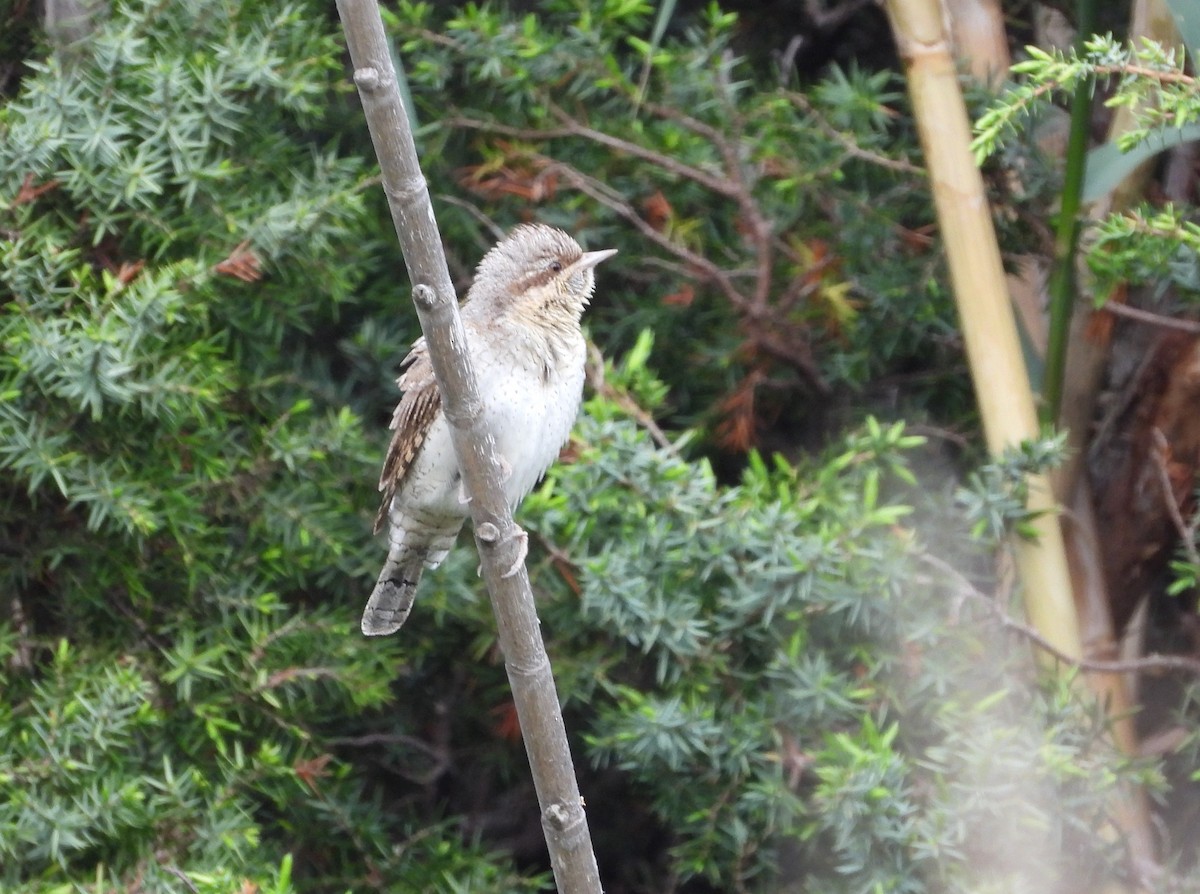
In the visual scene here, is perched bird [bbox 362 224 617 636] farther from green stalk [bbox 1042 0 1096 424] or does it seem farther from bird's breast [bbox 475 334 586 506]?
green stalk [bbox 1042 0 1096 424]

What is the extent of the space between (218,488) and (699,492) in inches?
36.1

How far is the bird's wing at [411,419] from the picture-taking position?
2.38m

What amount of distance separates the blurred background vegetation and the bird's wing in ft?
0.76

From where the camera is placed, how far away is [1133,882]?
230cm

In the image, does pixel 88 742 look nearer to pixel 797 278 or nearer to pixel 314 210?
pixel 314 210

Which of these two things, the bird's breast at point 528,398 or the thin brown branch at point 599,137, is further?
the thin brown branch at point 599,137

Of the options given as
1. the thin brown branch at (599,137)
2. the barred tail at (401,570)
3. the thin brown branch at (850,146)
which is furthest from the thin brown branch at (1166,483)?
the barred tail at (401,570)

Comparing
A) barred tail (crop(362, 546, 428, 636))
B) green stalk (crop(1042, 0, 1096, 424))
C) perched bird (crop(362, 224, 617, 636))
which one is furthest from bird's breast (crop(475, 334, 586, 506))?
green stalk (crop(1042, 0, 1096, 424))

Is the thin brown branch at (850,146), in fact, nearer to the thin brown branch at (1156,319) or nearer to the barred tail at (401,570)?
the thin brown branch at (1156,319)

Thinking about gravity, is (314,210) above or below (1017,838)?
above

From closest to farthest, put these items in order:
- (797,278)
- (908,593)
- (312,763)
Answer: (908,593), (312,763), (797,278)

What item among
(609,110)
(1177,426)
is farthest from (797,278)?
(1177,426)

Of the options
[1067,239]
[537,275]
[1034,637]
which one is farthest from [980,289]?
[537,275]

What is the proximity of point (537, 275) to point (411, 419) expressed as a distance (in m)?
0.34
